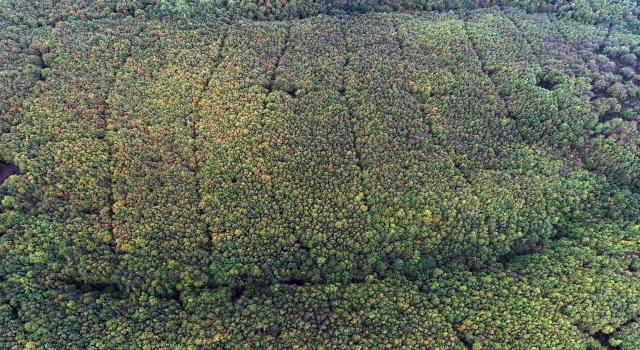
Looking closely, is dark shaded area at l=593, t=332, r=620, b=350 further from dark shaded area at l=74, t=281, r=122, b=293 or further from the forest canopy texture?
dark shaded area at l=74, t=281, r=122, b=293

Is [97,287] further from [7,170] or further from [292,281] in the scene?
[292,281]

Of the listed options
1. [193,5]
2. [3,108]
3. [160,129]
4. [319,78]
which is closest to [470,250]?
[319,78]

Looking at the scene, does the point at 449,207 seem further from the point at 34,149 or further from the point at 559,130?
the point at 34,149

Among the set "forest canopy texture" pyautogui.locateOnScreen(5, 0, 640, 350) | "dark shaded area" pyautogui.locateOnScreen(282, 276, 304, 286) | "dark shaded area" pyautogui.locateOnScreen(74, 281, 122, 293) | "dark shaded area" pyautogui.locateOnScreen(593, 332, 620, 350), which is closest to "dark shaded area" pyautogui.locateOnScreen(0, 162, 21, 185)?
"forest canopy texture" pyautogui.locateOnScreen(5, 0, 640, 350)

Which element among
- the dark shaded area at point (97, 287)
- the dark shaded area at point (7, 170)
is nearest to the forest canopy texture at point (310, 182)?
the dark shaded area at point (7, 170)

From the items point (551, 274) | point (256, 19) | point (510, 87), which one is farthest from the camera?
point (256, 19)

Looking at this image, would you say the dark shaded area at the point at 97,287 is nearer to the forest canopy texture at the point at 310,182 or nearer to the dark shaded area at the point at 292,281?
the forest canopy texture at the point at 310,182
